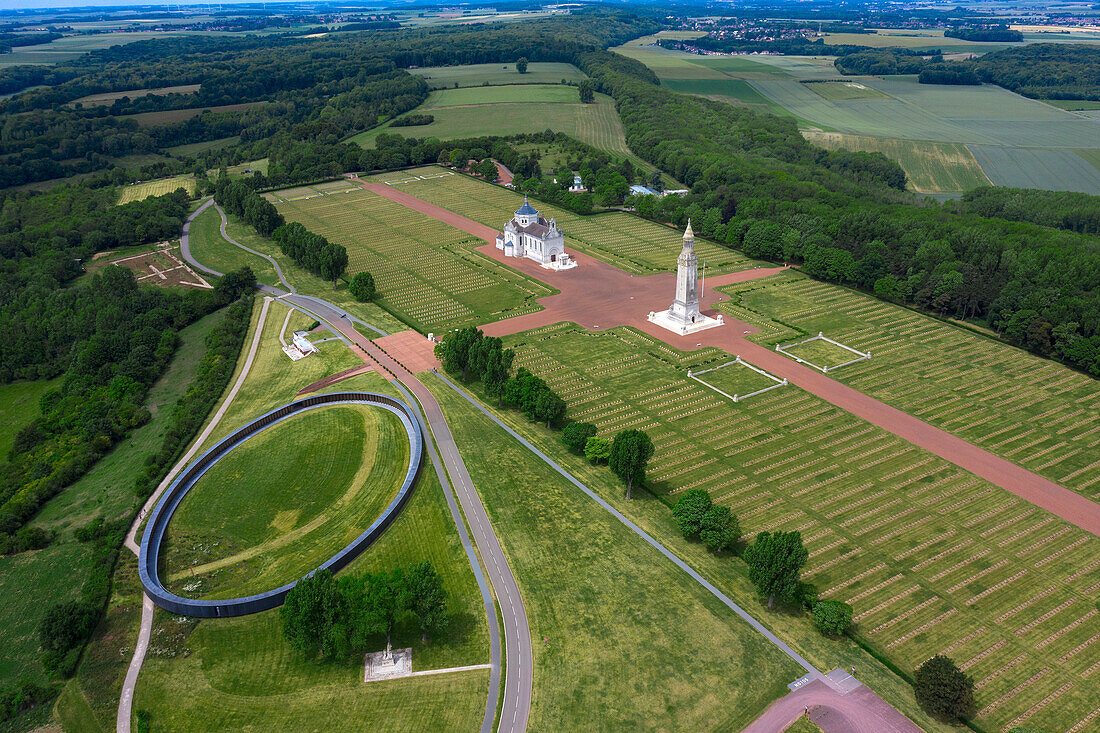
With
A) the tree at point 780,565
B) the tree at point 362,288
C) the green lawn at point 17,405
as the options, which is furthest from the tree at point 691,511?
the green lawn at point 17,405

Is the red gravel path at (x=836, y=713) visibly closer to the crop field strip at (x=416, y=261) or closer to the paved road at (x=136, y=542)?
the paved road at (x=136, y=542)

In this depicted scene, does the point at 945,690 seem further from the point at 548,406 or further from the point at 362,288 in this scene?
the point at 362,288

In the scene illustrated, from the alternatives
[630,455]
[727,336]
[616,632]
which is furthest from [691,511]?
[727,336]

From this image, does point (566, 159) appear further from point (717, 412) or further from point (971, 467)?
point (971, 467)

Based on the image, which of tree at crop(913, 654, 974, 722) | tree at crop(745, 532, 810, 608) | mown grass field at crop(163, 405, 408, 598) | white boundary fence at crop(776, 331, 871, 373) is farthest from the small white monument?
tree at crop(913, 654, 974, 722)

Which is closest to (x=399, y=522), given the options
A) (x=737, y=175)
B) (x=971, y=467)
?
(x=971, y=467)

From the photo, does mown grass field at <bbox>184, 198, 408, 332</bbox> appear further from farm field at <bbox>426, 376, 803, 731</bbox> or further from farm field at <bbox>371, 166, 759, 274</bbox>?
farm field at <bbox>426, 376, 803, 731</bbox>
